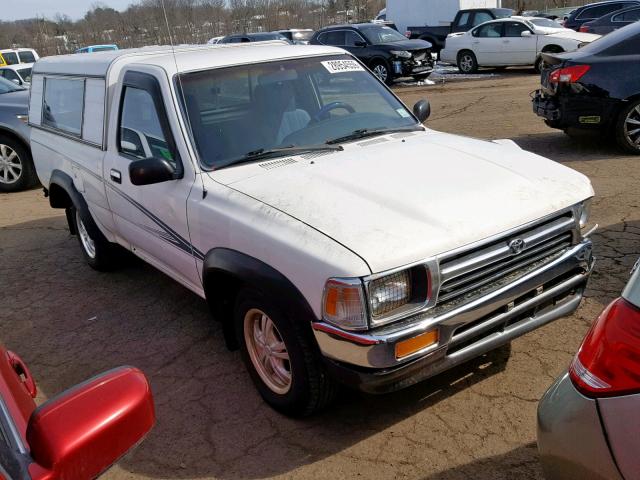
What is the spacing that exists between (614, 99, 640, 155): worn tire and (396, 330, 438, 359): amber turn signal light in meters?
6.08

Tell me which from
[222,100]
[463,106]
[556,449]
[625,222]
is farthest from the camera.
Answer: [463,106]

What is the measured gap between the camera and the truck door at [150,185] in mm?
3695

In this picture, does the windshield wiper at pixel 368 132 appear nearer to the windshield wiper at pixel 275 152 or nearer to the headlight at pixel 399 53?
the windshield wiper at pixel 275 152

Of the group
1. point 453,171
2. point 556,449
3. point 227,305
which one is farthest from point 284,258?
point 556,449

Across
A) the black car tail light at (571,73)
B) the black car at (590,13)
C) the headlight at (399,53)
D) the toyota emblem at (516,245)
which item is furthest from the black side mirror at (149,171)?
the black car at (590,13)

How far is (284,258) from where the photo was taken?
2.83 m

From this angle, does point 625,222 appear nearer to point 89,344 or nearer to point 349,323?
point 349,323

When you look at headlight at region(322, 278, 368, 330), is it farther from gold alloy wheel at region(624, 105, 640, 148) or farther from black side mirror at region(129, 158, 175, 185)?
gold alloy wheel at region(624, 105, 640, 148)

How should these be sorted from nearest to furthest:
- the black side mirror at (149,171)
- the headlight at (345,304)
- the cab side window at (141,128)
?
the headlight at (345,304) → the black side mirror at (149,171) → the cab side window at (141,128)

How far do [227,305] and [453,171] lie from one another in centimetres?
146

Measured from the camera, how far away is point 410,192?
307 centimetres

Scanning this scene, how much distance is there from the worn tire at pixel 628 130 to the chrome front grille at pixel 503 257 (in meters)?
5.15

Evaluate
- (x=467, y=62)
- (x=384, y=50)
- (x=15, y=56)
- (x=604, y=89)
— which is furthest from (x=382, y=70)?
(x=15, y=56)

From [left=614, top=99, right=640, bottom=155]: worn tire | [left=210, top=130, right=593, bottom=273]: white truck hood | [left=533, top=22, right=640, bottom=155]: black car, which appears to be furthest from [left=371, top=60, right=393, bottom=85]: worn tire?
[left=210, top=130, right=593, bottom=273]: white truck hood
